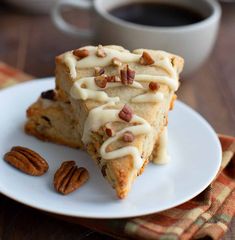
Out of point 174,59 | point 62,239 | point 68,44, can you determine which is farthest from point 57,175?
Result: point 68,44

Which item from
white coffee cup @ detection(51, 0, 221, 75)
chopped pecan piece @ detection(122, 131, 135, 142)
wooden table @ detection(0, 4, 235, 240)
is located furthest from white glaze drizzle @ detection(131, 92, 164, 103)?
white coffee cup @ detection(51, 0, 221, 75)

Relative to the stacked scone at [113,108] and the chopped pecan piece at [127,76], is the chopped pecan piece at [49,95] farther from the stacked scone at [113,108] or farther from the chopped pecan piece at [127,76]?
the chopped pecan piece at [127,76]

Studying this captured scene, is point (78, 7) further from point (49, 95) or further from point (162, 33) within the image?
point (49, 95)

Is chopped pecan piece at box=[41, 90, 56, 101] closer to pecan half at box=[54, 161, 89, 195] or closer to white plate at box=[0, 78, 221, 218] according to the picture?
white plate at box=[0, 78, 221, 218]

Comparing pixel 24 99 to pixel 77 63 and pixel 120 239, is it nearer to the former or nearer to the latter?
pixel 77 63

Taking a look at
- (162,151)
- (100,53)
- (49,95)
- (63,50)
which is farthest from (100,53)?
(63,50)

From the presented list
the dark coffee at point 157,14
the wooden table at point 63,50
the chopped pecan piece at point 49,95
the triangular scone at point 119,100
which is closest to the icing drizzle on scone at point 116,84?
the triangular scone at point 119,100
